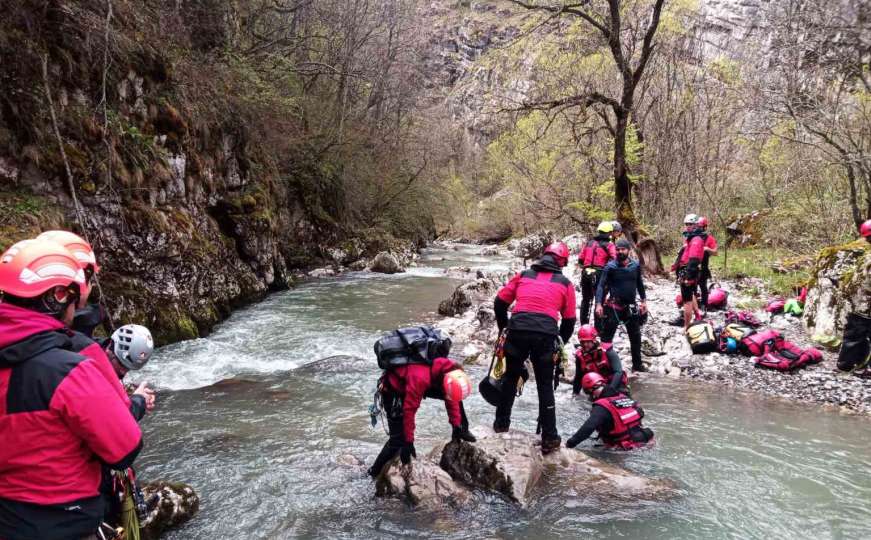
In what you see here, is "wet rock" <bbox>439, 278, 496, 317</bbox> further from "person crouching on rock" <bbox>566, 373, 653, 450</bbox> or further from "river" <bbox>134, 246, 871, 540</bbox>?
"person crouching on rock" <bbox>566, 373, 653, 450</bbox>

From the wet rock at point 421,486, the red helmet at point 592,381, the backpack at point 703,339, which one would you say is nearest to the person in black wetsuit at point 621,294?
the backpack at point 703,339

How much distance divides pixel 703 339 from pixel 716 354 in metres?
0.32

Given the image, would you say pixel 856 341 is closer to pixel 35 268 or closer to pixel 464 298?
pixel 464 298

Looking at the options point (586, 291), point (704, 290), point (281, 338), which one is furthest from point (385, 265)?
point (704, 290)

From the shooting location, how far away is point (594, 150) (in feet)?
67.7

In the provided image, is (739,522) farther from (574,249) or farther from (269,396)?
(574,249)

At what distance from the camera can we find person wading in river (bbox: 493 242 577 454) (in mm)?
5086

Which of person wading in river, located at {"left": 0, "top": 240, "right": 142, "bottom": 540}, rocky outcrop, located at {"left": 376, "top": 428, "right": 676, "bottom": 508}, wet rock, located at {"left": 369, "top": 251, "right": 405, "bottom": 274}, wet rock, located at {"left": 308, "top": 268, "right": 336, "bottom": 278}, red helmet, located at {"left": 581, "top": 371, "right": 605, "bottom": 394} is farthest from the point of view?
wet rock, located at {"left": 369, "top": 251, "right": 405, "bottom": 274}

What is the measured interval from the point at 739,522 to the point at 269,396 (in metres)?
6.14

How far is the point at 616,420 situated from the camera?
5477mm

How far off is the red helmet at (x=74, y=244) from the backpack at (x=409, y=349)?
8.24 feet

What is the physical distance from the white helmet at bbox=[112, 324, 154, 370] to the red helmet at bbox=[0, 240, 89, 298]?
102 centimetres

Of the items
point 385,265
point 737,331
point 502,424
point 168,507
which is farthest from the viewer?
point 385,265

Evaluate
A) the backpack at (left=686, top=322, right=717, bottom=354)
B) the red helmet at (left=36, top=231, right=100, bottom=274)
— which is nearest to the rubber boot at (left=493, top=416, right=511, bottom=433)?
the red helmet at (left=36, top=231, right=100, bottom=274)
